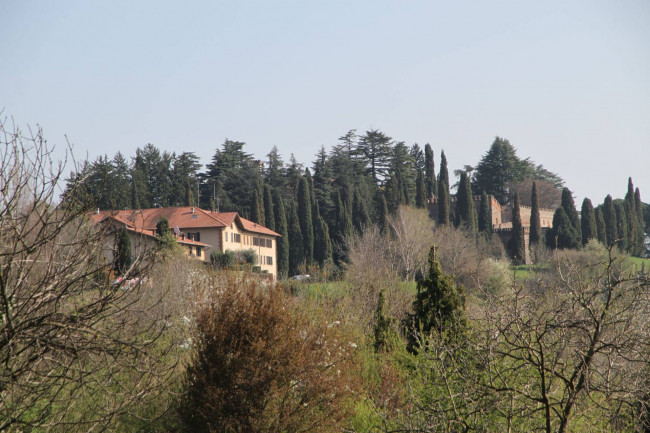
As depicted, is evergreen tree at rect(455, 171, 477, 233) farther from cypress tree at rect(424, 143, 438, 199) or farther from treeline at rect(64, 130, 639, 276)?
cypress tree at rect(424, 143, 438, 199)

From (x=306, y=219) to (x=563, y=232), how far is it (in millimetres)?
23528

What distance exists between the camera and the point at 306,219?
180 ft

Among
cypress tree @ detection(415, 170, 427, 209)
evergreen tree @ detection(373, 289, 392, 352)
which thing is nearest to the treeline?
cypress tree @ detection(415, 170, 427, 209)

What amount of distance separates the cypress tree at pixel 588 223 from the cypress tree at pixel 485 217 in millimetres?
8425

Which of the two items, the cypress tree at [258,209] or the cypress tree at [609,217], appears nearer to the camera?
the cypress tree at [258,209]

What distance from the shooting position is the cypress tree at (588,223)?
59781 mm

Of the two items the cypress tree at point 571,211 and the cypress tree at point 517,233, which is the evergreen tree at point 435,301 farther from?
the cypress tree at point 571,211

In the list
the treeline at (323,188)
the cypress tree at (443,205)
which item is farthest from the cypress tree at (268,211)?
the cypress tree at (443,205)

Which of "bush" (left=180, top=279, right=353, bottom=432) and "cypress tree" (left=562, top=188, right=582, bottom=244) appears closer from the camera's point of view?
"bush" (left=180, top=279, right=353, bottom=432)

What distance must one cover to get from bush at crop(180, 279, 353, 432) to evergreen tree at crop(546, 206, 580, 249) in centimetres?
5158

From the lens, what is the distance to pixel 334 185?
65375 mm

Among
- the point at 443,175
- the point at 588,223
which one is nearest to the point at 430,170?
the point at 443,175

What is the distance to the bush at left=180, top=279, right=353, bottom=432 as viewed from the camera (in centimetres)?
995

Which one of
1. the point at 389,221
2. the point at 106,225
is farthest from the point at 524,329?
the point at 389,221
